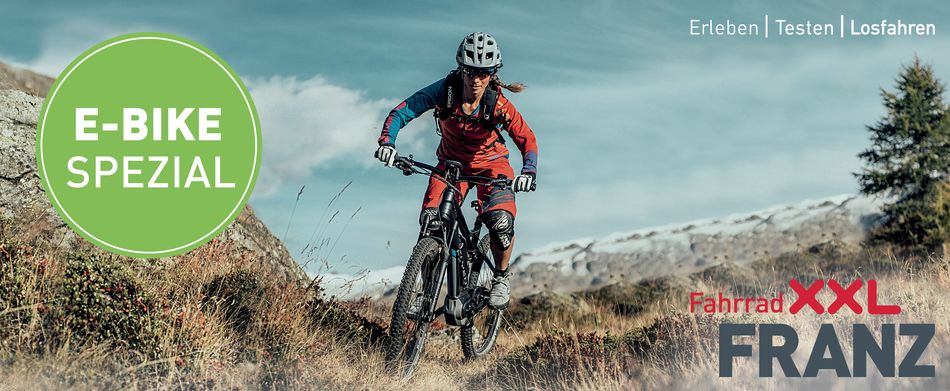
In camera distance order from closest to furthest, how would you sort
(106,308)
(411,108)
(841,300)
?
(106,308) → (411,108) → (841,300)

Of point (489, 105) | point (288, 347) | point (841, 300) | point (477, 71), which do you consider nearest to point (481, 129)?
point (489, 105)

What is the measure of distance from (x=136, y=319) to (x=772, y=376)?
Result: 4.99m

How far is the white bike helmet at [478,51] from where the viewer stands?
7.18 m

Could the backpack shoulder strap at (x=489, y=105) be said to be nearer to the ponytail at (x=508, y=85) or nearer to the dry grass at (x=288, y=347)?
the ponytail at (x=508, y=85)

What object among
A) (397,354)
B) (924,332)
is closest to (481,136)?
(397,354)

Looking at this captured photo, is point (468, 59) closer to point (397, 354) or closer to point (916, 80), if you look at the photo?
point (397, 354)

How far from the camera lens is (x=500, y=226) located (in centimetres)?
777

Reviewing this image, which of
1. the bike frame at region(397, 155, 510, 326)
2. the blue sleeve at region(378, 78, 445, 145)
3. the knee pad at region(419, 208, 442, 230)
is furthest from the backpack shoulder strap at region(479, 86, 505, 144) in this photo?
the knee pad at region(419, 208, 442, 230)

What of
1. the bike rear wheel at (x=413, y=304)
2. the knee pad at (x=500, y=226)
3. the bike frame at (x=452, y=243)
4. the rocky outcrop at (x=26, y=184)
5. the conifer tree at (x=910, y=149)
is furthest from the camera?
the conifer tree at (x=910, y=149)

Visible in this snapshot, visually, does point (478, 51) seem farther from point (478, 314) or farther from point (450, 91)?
point (478, 314)

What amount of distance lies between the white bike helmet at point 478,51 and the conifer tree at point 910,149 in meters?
34.9

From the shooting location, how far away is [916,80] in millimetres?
37906

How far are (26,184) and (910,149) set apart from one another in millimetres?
39156

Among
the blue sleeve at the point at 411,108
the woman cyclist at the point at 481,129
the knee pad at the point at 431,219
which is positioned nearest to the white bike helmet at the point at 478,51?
the woman cyclist at the point at 481,129
